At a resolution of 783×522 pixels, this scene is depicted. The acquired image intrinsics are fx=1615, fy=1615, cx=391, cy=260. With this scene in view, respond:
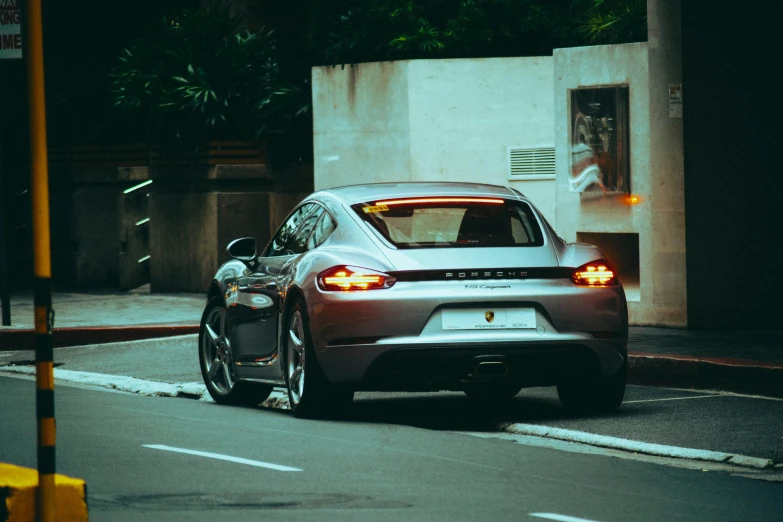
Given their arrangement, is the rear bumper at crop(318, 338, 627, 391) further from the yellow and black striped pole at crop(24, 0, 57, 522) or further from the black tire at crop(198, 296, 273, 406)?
the yellow and black striped pole at crop(24, 0, 57, 522)

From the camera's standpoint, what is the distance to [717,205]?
1505 cm

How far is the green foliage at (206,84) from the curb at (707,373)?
33.4 ft

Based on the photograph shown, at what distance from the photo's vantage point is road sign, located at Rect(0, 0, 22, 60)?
1727 cm

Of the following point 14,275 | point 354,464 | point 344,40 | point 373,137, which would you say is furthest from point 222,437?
point 14,275

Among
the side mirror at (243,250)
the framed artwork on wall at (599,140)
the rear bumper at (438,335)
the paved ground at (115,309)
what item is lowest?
the paved ground at (115,309)

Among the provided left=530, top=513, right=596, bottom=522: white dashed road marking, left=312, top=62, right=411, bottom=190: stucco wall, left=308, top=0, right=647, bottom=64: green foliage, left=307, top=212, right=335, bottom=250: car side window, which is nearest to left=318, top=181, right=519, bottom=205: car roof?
left=307, top=212, right=335, bottom=250: car side window

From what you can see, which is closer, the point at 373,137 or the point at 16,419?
the point at 16,419

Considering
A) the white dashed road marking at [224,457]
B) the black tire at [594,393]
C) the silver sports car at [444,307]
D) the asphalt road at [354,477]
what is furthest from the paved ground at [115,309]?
the white dashed road marking at [224,457]

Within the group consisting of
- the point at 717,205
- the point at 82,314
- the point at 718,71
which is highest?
the point at 718,71

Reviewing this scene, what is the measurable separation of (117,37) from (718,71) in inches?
603

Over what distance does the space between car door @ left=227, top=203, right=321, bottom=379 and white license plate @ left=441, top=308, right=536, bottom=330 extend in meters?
1.38

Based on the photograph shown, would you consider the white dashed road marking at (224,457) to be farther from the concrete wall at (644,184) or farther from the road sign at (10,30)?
the road sign at (10,30)

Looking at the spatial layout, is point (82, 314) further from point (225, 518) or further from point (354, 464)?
point (225, 518)

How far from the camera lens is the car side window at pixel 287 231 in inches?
436
